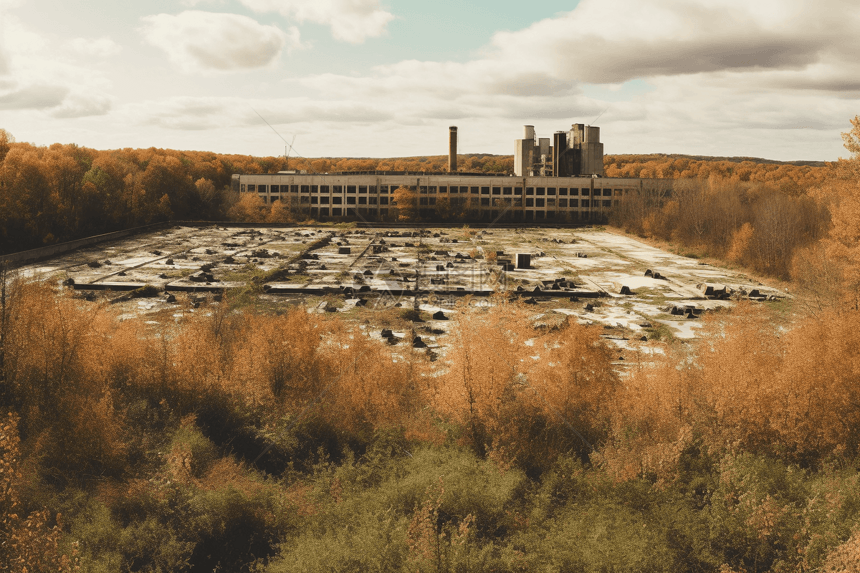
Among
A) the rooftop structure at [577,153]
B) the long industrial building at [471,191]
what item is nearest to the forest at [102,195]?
the long industrial building at [471,191]

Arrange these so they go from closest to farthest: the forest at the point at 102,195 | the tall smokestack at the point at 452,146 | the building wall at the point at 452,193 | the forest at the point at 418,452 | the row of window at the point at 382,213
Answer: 1. the forest at the point at 418,452
2. the forest at the point at 102,195
3. the building wall at the point at 452,193
4. the row of window at the point at 382,213
5. the tall smokestack at the point at 452,146

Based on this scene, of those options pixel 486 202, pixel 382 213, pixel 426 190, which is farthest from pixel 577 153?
pixel 382 213

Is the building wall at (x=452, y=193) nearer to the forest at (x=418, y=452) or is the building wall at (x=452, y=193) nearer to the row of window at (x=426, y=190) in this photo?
the row of window at (x=426, y=190)

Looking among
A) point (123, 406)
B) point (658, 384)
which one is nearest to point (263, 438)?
point (123, 406)

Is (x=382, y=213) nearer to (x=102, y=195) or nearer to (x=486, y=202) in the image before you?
(x=486, y=202)

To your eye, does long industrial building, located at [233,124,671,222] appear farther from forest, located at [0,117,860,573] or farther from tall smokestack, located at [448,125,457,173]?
forest, located at [0,117,860,573]

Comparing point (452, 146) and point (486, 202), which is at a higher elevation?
point (452, 146)

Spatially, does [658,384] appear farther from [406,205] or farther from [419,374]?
[406,205]
